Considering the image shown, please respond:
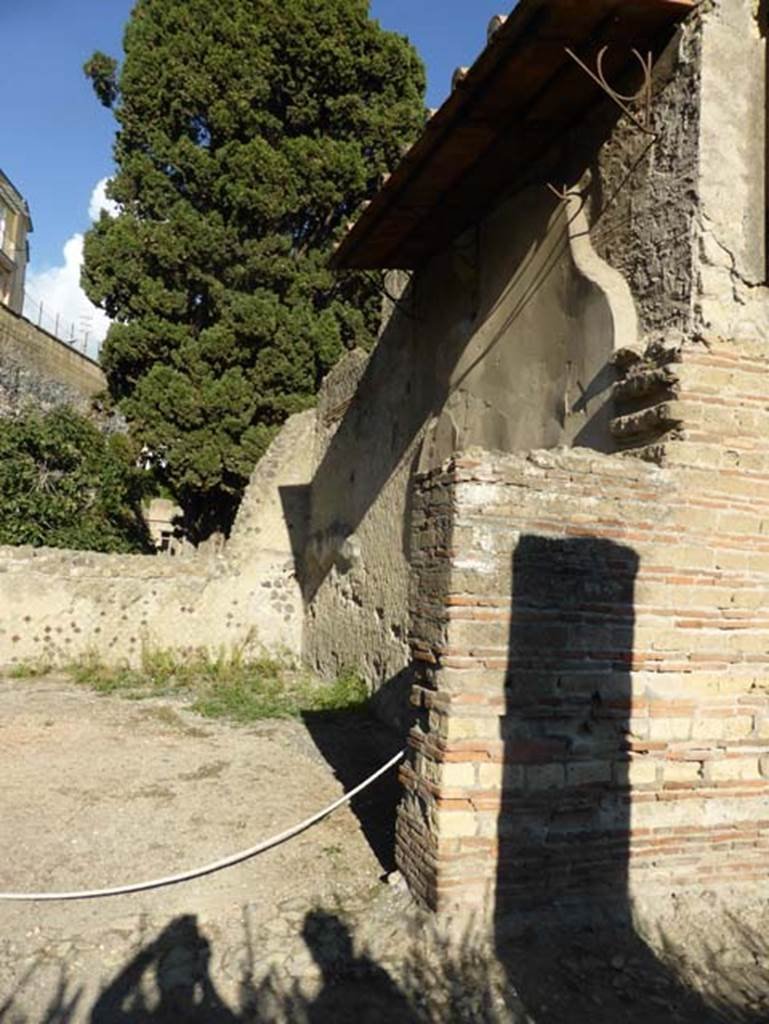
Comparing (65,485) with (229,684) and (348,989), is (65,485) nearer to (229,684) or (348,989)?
(229,684)

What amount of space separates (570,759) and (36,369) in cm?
1729

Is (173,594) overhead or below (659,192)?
below

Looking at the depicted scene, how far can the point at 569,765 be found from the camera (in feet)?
12.1

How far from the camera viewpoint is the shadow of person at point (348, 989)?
9.93ft

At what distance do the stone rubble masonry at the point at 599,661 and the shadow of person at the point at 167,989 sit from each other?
99cm

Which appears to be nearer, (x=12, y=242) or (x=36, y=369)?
(x=36, y=369)

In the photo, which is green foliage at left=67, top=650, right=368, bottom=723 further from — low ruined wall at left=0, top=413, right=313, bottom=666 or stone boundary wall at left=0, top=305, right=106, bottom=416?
stone boundary wall at left=0, top=305, right=106, bottom=416

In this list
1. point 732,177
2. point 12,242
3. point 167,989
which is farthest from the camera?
point 12,242

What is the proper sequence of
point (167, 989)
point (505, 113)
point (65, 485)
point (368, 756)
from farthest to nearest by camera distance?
point (65, 485)
point (368, 756)
point (505, 113)
point (167, 989)

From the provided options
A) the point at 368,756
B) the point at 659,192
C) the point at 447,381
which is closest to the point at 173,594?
the point at 368,756

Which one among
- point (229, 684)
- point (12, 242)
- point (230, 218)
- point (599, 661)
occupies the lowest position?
point (229, 684)

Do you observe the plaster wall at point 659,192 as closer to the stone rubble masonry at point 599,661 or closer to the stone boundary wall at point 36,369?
the stone rubble masonry at point 599,661

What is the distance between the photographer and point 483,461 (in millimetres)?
3678

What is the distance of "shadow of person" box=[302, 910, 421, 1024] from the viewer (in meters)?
3.03
